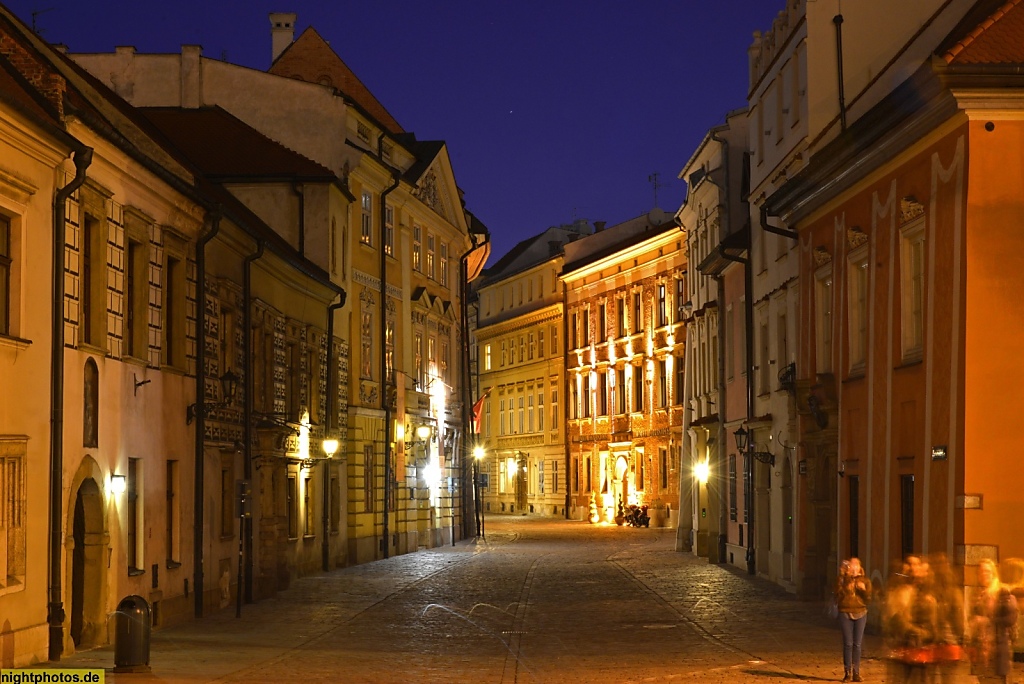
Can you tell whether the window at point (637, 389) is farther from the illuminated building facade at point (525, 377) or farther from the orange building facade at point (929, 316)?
the orange building facade at point (929, 316)

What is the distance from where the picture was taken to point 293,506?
3631cm

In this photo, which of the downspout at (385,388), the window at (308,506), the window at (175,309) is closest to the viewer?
the window at (175,309)

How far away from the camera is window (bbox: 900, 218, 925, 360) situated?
2297cm

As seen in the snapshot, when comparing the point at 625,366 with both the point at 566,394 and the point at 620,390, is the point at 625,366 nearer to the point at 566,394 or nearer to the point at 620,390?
the point at 620,390

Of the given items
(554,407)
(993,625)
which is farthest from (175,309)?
(554,407)

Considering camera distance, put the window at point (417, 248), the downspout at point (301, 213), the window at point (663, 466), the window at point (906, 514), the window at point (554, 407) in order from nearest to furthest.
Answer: the window at point (906, 514) → the downspout at point (301, 213) → the window at point (417, 248) → the window at point (663, 466) → the window at point (554, 407)

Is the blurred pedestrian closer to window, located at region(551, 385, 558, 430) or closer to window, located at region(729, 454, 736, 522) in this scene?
window, located at region(729, 454, 736, 522)

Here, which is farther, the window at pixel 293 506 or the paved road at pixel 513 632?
the window at pixel 293 506

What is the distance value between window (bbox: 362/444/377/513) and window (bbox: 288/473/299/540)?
716cm

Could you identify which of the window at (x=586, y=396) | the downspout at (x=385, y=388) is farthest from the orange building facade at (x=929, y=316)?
the window at (x=586, y=396)

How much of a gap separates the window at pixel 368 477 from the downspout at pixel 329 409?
331cm

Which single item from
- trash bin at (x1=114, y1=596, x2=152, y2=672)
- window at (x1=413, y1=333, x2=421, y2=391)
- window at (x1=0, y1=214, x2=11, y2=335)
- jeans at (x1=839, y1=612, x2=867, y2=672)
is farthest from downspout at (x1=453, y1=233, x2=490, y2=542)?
jeans at (x1=839, y1=612, x2=867, y2=672)

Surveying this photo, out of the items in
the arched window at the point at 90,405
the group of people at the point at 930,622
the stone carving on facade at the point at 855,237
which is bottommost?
the group of people at the point at 930,622

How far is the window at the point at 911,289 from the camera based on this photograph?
904 inches
